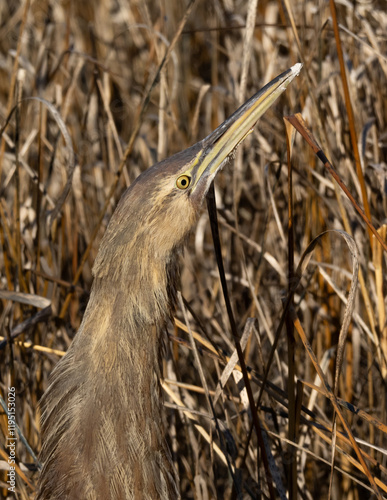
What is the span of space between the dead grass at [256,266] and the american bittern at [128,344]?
0.15m

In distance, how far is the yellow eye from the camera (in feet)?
4.14

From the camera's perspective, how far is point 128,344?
1214 millimetres

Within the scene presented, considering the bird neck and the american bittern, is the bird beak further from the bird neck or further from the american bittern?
the bird neck

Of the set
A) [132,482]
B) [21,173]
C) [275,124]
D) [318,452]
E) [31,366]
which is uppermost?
[21,173]

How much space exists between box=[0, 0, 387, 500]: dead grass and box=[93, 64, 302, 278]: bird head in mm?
142

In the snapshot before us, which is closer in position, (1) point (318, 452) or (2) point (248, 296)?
(1) point (318, 452)

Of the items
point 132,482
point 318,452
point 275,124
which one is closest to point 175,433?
point 318,452

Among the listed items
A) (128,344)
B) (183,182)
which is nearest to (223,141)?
(183,182)

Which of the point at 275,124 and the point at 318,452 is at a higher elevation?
the point at 275,124

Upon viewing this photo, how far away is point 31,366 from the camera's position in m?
1.81

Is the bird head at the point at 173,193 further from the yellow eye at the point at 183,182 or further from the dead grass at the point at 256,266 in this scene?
the dead grass at the point at 256,266

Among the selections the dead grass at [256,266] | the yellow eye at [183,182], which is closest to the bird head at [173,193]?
the yellow eye at [183,182]

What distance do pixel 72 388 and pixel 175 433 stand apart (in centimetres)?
62

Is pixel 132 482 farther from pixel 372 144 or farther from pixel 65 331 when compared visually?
pixel 372 144
